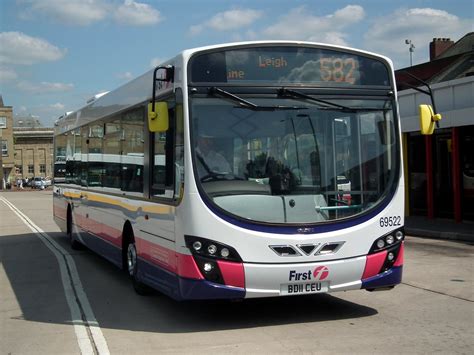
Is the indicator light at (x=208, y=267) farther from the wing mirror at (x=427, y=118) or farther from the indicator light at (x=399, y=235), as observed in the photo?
the wing mirror at (x=427, y=118)

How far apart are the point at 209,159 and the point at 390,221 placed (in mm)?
2134

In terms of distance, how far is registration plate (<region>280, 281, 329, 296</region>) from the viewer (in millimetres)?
6184

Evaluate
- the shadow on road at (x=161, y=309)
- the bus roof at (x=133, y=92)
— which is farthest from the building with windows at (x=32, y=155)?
the shadow on road at (x=161, y=309)

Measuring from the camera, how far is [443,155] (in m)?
17.6

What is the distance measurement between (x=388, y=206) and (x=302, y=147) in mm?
1169

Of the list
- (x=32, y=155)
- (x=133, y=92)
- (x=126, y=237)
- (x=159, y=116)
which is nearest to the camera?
(x=159, y=116)

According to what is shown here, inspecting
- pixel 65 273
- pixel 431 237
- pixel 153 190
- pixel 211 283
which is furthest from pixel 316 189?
pixel 431 237

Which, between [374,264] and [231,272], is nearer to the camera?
[231,272]

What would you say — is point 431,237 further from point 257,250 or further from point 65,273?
point 257,250

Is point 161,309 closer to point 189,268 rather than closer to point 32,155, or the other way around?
point 189,268

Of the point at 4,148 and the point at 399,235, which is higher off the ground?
the point at 4,148

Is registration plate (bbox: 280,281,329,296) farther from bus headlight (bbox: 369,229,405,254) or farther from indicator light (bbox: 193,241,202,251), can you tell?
indicator light (bbox: 193,241,202,251)

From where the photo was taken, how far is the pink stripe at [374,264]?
21.2 ft

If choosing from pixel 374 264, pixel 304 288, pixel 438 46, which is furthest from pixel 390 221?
pixel 438 46
